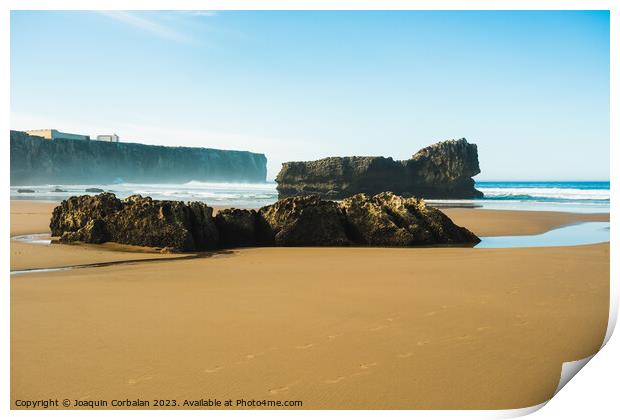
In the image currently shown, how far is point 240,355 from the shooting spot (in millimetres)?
2807

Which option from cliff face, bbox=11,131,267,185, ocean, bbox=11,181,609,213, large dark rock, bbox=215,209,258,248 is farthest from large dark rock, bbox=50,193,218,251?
cliff face, bbox=11,131,267,185

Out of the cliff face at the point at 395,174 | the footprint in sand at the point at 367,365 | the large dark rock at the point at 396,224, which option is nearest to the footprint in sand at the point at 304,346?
the footprint in sand at the point at 367,365

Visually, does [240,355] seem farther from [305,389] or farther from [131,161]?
[131,161]

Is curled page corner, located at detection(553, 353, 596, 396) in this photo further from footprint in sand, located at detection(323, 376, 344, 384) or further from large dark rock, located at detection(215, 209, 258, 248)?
large dark rock, located at detection(215, 209, 258, 248)

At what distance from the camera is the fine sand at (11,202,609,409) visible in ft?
8.11

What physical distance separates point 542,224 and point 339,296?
447 inches

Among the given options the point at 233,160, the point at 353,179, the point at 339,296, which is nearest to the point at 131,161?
the point at 233,160

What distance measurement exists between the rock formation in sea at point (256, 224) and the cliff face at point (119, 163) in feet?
83.0

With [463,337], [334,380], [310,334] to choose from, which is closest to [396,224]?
[463,337]

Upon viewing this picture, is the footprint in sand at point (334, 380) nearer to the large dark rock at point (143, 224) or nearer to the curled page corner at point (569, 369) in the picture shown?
the curled page corner at point (569, 369)

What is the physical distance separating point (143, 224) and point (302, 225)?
2.68m

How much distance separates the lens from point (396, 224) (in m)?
9.08

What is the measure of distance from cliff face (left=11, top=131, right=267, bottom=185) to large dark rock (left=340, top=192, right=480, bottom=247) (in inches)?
1065

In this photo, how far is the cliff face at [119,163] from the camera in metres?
45.9
